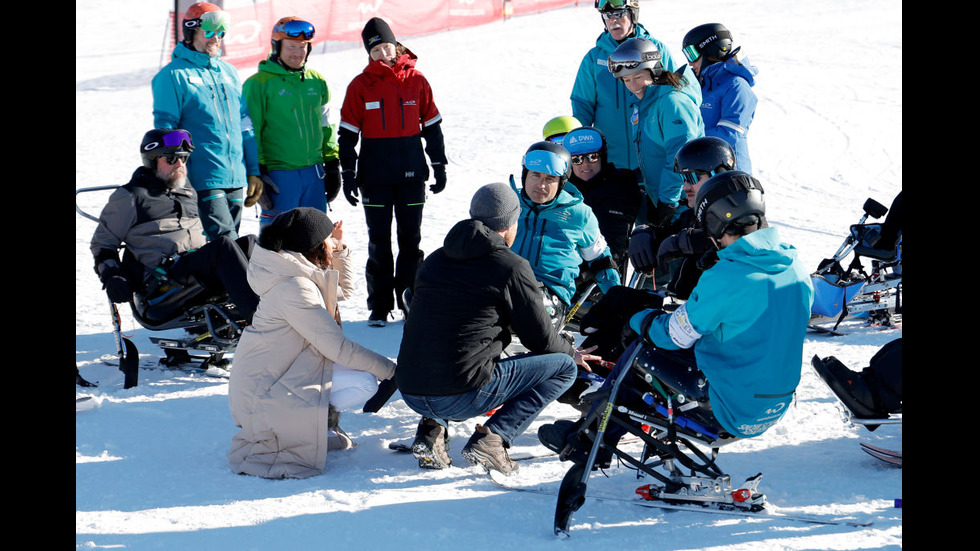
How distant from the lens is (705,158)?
198 inches

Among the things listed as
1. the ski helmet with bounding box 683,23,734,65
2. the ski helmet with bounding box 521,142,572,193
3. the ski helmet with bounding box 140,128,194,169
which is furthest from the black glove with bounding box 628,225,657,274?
the ski helmet with bounding box 140,128,194,169

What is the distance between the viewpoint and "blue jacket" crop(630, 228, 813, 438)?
3797 millimetres

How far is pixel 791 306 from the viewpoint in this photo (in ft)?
12.6

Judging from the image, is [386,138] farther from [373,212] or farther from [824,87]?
[824,87]

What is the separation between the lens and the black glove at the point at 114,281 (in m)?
5.65

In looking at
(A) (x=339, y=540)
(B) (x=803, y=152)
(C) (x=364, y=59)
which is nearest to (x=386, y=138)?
(A) (x=339, y=540)

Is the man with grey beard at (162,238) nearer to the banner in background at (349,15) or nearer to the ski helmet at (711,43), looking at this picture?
the ski helmet at (711,43)

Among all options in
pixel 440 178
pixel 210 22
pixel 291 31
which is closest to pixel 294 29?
pixel 291 31

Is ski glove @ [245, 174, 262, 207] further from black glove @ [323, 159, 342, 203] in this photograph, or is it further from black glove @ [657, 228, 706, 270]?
black glove @ [657, 228, 706, 270]

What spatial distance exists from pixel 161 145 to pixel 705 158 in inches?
126

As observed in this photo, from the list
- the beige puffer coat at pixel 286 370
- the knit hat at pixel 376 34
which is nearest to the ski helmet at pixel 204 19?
the knit hat at pixel 376 34

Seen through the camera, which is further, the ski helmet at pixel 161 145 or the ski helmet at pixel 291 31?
the ski helmet at pixel 291 31

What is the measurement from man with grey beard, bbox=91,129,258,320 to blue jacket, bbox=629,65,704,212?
2542 mm

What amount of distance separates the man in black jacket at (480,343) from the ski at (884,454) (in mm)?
1358
